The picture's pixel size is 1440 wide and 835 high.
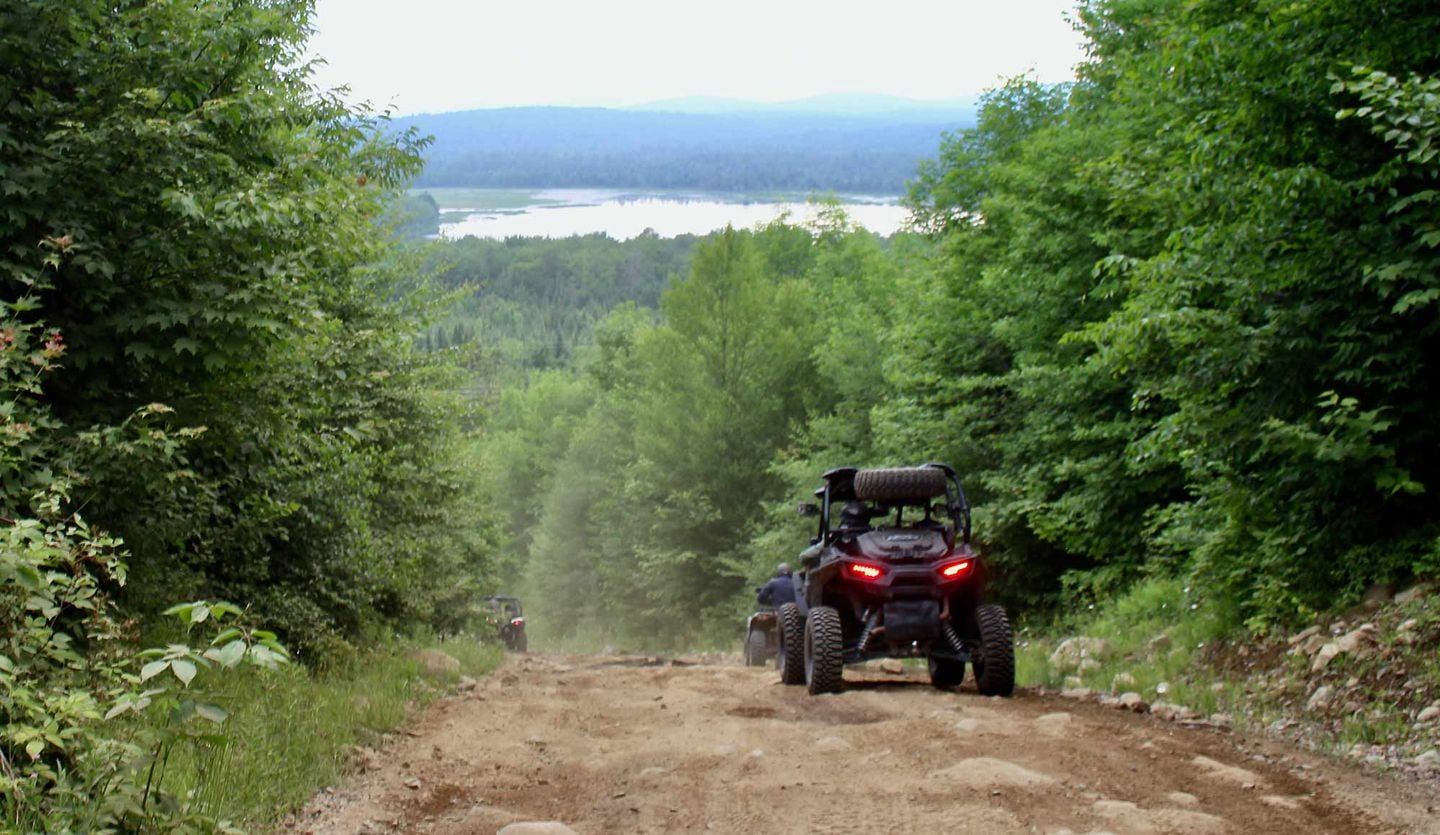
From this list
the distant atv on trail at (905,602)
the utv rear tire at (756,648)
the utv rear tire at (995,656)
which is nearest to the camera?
the utv rear tire at (995,656)

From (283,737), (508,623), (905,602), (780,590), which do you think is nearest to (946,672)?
(905,602)

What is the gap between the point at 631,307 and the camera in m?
72.5

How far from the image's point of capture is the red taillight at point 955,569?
36.2 feet

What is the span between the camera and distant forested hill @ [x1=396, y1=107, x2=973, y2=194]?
77438 millimetres

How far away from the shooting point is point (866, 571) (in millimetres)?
11055

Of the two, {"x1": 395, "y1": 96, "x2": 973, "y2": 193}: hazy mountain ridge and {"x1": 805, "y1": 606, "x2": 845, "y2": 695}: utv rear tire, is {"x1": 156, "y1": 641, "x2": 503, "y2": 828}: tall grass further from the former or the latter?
{"x1": 395, "y1": 96, "x2": 973, "y2": 193}: hazy mountain ridge

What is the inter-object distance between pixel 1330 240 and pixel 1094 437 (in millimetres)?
8201

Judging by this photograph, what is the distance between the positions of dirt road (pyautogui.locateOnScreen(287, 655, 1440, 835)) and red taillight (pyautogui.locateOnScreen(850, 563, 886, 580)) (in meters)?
1.09

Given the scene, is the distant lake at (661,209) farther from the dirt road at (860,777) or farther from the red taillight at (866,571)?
the dirt road at (860,777)

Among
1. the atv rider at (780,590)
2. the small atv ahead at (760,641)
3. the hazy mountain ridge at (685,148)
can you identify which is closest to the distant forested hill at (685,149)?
the hazy mountain ridge at (685,148)

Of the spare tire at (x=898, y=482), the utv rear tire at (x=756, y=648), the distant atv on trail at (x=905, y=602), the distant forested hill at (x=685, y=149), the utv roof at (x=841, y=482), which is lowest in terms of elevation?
the utv rear tire at (x=756, y=648)

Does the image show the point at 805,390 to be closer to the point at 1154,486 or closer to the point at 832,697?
the point at 1154,486

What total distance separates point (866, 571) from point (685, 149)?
124m

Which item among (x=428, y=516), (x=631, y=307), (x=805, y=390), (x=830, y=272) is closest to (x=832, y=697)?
(x=428, y=516)
